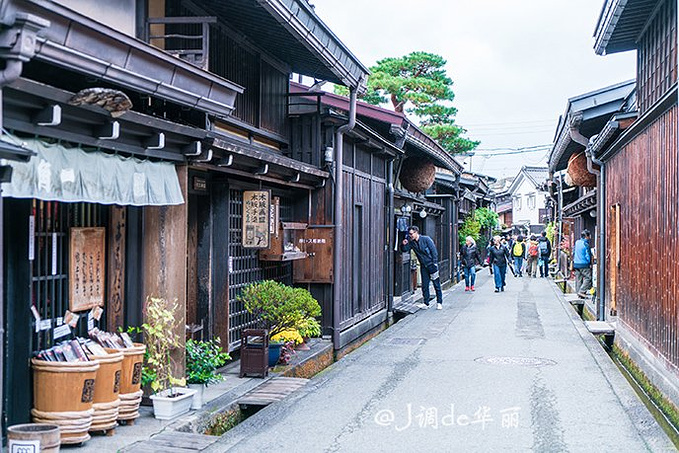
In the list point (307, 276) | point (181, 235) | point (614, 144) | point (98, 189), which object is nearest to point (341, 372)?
point (307, 276)

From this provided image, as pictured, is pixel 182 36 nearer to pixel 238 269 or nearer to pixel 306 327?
pixel 238 269

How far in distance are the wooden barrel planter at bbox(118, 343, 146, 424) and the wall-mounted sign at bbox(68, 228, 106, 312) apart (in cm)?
73

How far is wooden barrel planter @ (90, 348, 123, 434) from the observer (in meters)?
8.06

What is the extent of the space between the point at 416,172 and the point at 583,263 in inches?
239

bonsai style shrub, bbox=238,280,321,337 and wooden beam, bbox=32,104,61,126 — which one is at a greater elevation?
wooden beam, bbox=32,104,61,126

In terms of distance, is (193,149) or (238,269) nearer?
(193,149)

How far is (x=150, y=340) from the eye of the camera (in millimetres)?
9328

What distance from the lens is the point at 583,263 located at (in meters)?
24.7

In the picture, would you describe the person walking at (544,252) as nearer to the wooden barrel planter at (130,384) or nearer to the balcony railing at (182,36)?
the balcony railing at (182,36)

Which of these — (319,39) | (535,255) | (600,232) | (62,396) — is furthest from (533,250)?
(62,396)

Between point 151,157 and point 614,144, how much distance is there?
443 inches

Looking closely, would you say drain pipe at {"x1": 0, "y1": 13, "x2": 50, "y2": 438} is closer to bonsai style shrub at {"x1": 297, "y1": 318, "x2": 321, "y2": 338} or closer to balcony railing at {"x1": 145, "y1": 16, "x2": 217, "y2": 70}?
balcony railing at {"x1": 145, "y1": 16, "x2": 217, "y2": 70}

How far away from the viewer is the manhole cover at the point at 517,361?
1426 cm

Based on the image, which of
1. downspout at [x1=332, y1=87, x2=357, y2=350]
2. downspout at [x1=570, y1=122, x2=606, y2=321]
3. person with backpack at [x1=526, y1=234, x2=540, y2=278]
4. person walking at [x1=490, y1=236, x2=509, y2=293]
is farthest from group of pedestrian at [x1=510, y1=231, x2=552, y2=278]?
→ downspout at [x1=332, y1=87, x2=357, y2=350]
